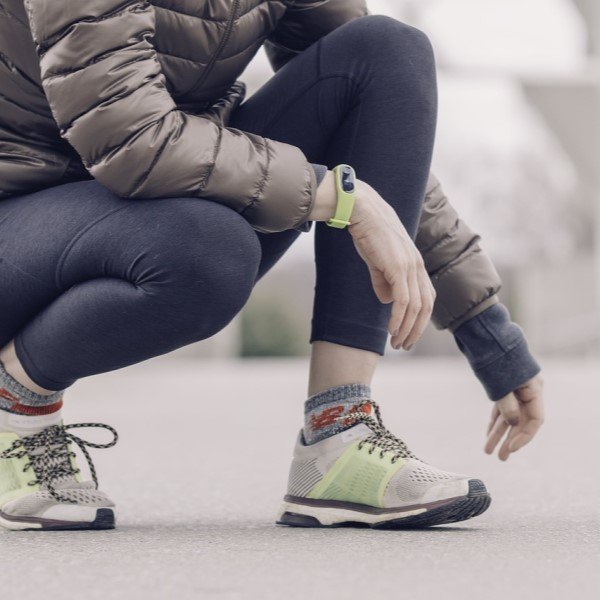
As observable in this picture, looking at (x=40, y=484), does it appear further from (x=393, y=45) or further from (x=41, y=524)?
(x=393, y=45)

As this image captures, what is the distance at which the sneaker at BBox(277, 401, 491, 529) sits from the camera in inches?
60.3

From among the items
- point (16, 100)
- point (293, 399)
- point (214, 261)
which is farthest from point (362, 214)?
point (293, 399)

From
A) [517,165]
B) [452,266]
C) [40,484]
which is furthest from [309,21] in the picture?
[517,165]

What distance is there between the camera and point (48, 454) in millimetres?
1601

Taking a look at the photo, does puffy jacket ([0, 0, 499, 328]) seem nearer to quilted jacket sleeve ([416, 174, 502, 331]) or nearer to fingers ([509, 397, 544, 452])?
quilted jacket sleeve ([416, 174, 502, 331])

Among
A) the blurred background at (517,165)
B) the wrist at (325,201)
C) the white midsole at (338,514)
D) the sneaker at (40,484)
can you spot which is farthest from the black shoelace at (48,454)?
the blurred background at (517,165)

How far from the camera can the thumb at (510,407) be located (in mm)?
1762

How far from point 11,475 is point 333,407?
435 millimetres

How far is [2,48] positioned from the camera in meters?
1.50

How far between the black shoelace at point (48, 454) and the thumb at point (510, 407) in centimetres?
A: 57

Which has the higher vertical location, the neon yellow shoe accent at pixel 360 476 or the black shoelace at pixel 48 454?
the neon yellow shoe accent at pixel 360 476

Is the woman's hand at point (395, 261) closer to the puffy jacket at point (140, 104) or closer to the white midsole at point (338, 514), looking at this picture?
the puffy jacket at point (140, 104)

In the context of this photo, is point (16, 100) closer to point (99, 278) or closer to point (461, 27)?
point (99, 278)

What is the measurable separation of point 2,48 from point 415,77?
1.78 ft
